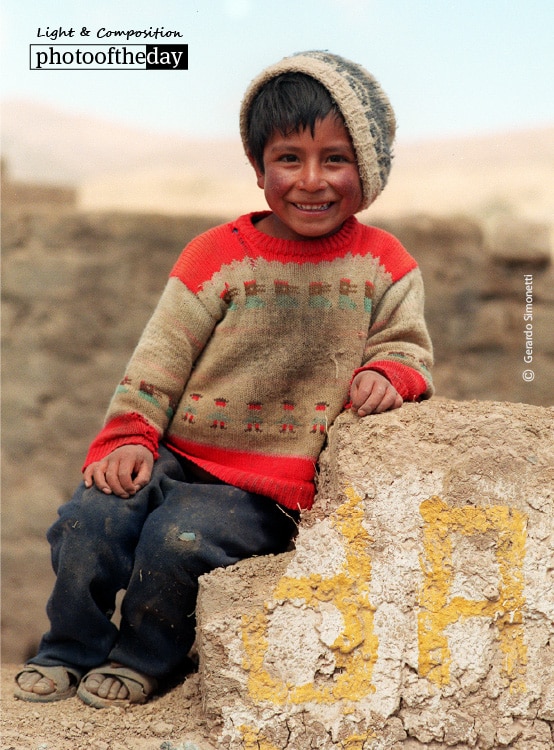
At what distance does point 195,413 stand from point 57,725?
0.87 m

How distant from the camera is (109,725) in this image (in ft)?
7.82

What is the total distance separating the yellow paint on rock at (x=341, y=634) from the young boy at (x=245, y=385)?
252 mm

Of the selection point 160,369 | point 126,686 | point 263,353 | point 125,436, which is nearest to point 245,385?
point 263,353

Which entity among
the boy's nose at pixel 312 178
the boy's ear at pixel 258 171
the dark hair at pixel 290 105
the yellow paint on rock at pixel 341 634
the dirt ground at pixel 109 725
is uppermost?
the dark hair at pixel 290 105

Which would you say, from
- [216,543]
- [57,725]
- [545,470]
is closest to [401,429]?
[545,470]

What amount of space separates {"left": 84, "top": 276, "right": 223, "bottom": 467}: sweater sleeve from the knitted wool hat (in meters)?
0.51

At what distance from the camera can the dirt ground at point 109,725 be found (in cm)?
228

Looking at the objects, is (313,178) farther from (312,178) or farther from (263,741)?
(263,741)

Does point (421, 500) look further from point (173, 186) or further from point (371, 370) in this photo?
point (173, 186)

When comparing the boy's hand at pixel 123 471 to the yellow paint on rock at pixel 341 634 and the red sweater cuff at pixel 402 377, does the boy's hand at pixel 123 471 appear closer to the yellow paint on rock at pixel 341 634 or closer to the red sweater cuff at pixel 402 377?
the yellow paint on rock at pixel 341 634

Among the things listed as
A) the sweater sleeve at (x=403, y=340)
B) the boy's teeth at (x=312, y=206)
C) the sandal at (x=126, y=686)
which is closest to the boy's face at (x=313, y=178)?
the boy's teeth at (x=312, y=206)

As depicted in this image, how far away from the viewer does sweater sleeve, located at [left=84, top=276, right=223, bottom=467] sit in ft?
8.37

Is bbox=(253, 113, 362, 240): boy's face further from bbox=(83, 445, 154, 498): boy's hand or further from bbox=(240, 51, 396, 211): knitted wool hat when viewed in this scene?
bbox=(83, 445, 154, 498): boy's hand

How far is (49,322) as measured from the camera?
5219 mm
